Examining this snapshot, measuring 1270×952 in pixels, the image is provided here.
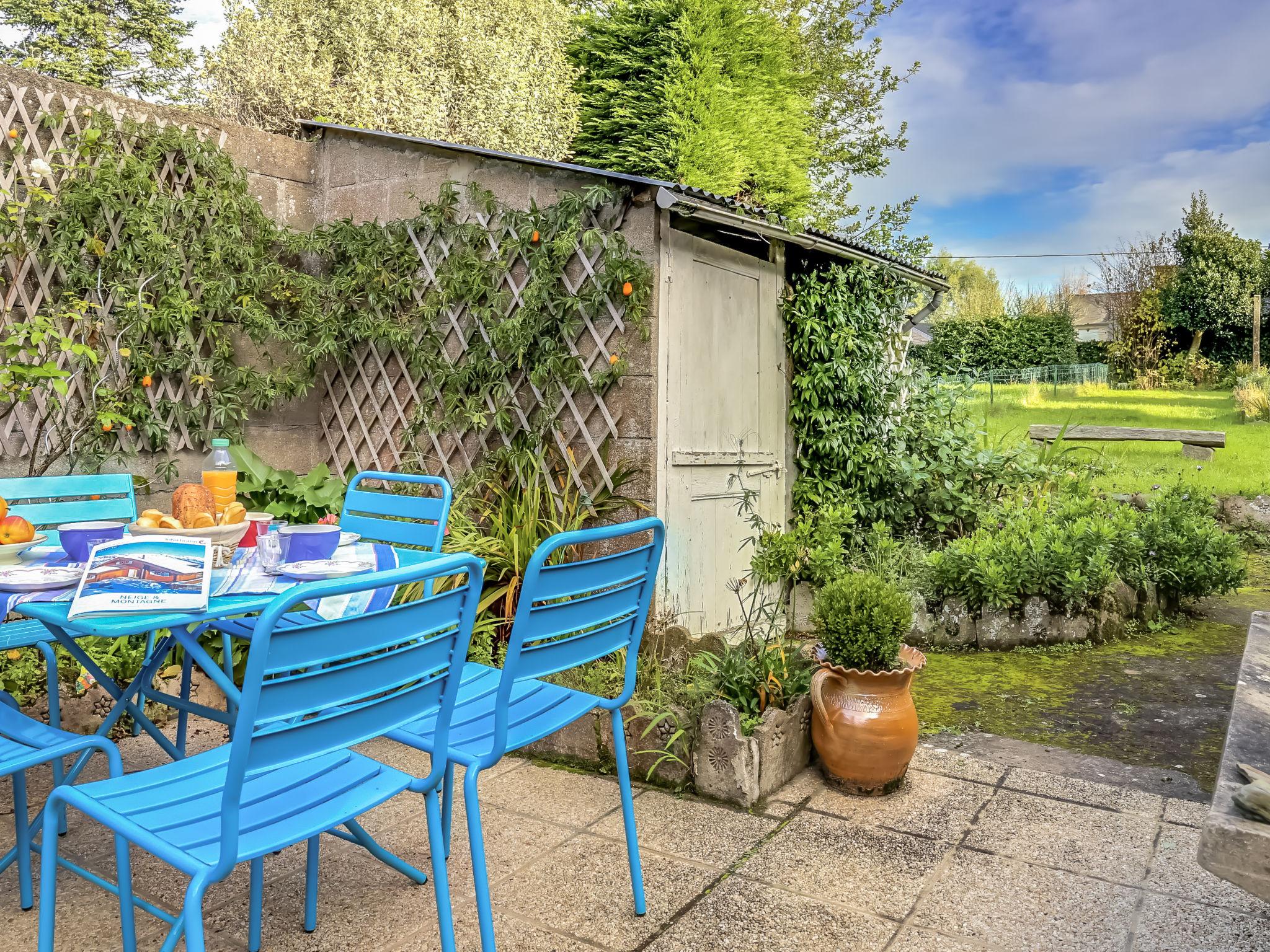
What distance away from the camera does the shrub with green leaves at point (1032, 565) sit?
4652 millimetres

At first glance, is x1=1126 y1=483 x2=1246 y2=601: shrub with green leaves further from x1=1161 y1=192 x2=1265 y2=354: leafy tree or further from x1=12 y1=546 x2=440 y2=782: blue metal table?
x1=1161 y1=192 x2=1265 y2=354: leafy tree

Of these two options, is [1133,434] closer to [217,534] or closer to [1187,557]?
[1187,557]

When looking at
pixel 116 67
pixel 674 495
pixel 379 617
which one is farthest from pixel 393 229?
pixel 116 67

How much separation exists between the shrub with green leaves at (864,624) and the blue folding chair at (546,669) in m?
0.91

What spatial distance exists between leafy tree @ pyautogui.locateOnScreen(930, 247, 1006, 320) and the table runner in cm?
2159

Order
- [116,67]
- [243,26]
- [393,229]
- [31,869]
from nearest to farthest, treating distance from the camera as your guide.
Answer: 1. [31,869]
2. [393,229]
3. [243,26]
4. [116,67]

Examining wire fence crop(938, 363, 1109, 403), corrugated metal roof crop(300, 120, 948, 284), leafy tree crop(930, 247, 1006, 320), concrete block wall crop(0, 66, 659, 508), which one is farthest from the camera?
leafy tree crop(930, 247, 1006, 320)

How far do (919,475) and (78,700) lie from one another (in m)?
4.56

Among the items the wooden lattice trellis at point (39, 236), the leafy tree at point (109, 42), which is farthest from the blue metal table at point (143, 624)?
the leafy tree at point (109, 42)

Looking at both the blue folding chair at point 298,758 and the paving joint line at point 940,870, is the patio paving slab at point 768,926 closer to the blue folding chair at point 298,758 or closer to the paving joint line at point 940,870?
the paving joint line at point 940,870

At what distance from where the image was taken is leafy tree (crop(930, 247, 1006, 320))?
2597 centimetres

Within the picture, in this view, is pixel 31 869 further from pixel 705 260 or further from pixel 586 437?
pixel 705 260

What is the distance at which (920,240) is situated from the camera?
1609 centimetres

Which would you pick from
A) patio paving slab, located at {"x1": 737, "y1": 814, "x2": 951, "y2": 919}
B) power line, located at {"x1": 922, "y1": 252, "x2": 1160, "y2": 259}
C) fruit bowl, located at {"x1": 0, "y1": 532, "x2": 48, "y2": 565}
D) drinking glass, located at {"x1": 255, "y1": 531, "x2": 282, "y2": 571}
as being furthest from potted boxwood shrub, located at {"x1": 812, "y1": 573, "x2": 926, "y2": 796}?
power line, located at {"x1": 922, "y1": 252, "x2": 1160, "y2": 259}
